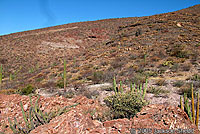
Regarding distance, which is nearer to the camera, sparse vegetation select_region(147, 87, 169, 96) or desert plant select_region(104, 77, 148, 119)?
desert plant select_region(104, 77, 148, 119)

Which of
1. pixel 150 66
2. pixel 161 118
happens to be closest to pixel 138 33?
pixel 150 66

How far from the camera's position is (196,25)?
1961 centimetres

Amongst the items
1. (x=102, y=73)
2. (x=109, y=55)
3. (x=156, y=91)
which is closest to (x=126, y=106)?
(x=156, y=91)

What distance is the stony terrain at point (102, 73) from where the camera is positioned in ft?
9.17

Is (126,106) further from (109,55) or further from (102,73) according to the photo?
(109,55)

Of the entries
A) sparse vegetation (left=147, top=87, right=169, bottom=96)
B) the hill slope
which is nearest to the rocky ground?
sparse vegetation (left=147, top=87, right=169, bottom=96)

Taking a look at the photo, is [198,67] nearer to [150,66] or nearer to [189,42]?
[150,66]

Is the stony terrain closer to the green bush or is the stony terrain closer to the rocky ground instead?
the rocky ground

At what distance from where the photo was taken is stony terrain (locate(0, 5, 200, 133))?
279 cm

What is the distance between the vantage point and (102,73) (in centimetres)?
875

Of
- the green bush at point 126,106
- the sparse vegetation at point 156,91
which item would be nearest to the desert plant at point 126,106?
the green bush at point 126,106

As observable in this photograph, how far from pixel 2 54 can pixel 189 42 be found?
2583cm

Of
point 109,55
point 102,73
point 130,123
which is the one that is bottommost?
point 130,123

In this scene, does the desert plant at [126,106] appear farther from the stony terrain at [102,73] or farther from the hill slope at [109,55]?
the hill slope at [109,55]
